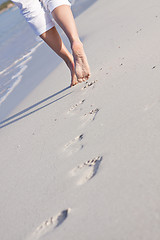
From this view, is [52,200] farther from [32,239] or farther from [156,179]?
[156,179]

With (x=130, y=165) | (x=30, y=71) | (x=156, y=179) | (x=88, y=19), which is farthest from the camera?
(x=88, y=19)

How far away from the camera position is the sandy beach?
116cm

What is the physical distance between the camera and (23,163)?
6.13 feet

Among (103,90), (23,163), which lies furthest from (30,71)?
(23,163)

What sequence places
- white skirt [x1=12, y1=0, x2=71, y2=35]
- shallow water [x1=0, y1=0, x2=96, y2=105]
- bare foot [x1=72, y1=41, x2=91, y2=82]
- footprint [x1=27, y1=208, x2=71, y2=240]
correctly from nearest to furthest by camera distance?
footprint [x1=27, y1=208, x2=71, y2=240] < bare foot [x1=72, y1=41, x2=91, y2=82] < white skirt [x1=12, y1=0, x2=71, y2=35] < shallow water [x1=0, y1=0, x2=96, y2=105]

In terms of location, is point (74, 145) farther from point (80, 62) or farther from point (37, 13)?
point (37, 13)

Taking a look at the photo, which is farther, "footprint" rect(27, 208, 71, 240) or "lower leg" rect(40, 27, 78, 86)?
"lower leg" rect(40, 27, 78, 86)

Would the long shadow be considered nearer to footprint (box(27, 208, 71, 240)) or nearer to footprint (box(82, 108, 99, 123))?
footprint (box(82, 108, 99, 123))

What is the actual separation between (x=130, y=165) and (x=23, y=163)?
729 mm

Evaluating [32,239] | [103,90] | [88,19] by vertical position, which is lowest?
[88,19]

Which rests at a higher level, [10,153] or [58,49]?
[58,49]

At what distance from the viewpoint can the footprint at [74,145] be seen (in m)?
1.69

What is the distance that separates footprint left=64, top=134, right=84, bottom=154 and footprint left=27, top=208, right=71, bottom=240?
0.43 m

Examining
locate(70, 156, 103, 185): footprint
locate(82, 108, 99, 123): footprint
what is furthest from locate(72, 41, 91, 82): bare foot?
locate(70, 156, 103, 185): footprint
